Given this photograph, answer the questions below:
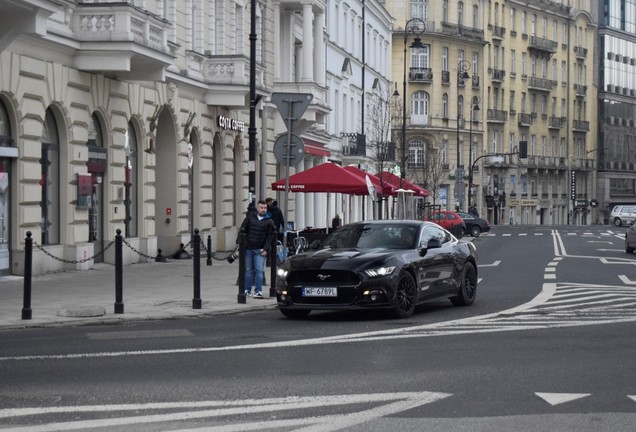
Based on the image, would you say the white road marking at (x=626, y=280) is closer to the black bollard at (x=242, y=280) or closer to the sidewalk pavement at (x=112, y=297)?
the sidewalk pavement at (x=112, y=297)

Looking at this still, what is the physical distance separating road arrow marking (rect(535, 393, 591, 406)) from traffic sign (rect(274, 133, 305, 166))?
12821 mm

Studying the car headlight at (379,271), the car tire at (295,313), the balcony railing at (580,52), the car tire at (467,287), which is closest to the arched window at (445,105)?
the balcony railing at (580,52)

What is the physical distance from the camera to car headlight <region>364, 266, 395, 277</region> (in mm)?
17609

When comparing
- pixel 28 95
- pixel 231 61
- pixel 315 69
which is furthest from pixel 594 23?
pixel 28 95

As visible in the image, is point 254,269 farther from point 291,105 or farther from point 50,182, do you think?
Answer: point 50,182

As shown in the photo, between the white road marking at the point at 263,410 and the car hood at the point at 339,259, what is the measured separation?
7313 millimetres

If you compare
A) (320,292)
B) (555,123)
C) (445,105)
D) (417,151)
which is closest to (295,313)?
(320,292)

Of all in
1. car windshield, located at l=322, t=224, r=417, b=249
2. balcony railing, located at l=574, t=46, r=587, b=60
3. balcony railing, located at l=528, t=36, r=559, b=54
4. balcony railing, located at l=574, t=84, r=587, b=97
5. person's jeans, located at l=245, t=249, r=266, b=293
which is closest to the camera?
car windshield, located at l=322, t=224, r=417, b=249

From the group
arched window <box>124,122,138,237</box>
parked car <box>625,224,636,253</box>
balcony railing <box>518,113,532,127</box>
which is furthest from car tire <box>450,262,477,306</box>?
balcony railing <box>518,113,532,127</box>

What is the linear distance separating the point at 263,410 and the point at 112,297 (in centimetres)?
1225

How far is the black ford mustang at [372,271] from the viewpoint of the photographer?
17.5m

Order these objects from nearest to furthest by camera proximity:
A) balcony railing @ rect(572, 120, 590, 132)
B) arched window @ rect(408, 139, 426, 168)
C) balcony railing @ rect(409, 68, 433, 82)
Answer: arched window @ rect(408, 139, 426, 168)
balcony railing @ rect(409, 68, 433, 82)
balcony railing @ rect(572, 120, 590, 132)

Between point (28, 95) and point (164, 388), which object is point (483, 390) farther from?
point (28, 95)

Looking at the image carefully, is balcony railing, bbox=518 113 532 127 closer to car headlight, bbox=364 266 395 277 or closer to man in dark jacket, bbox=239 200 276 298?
man in dark jacket, bbox=239 200 276 298
